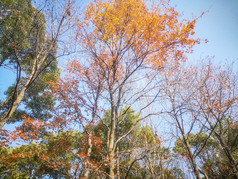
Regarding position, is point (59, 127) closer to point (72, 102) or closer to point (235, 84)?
point (72, 102)

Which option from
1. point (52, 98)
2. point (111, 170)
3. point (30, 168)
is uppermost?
point (52, 98)

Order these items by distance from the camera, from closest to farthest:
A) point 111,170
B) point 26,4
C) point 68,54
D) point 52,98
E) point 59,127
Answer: point 111,170 < point 68,54 < point 59,127 < point 26,4 < point 52,98

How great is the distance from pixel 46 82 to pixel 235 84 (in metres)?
14.0

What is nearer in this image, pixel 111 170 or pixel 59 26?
pixel 111 170

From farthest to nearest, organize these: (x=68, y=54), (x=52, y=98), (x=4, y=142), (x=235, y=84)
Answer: (x=52, y=98)
(x=235, y=84)
(x=4, y=142)
(x=68, y=54)

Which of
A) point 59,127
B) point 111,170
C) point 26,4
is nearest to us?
Result: point 111,170

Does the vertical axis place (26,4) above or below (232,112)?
above

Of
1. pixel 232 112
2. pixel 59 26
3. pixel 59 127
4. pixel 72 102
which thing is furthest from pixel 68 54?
pixel 232 112

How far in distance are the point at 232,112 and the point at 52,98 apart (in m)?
13.4

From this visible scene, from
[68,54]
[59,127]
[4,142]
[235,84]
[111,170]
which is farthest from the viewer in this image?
[235,84]

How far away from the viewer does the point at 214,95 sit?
844 cm

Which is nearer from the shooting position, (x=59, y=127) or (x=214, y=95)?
(x=59, y=127)

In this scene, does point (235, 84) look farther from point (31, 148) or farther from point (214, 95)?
point (31, 148)

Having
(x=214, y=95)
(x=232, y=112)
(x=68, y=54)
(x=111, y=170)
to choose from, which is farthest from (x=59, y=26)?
(x=232, y=112)
